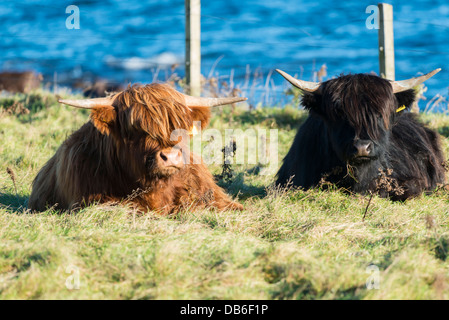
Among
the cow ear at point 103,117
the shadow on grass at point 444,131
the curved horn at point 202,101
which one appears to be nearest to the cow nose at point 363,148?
the curved horn at point 202,101

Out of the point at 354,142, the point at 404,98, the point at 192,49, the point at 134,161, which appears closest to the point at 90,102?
the point at 134,161

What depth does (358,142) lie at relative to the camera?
201 inches

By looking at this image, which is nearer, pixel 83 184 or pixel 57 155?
pixel 83 184

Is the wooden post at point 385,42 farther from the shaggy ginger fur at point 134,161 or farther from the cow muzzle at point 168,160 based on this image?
the cow muzzle at point 168,160

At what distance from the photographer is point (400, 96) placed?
5.77m

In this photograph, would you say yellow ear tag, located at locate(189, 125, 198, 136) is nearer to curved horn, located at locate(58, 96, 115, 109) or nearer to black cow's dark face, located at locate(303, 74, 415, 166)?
curved horn, located at locate(58, 96, 115, 109)

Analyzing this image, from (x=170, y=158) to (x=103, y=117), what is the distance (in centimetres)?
64

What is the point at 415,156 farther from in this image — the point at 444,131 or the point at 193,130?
the point at 193,130

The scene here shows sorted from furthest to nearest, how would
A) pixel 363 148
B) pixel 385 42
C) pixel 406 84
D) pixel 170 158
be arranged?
pixel 385 42
pixel 406 84
pixel 363 148
pixel 170 158

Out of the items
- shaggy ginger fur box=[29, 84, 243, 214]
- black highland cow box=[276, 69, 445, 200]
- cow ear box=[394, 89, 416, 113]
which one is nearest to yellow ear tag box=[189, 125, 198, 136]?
shaggy ginger fur box=[29, 84, 243, 214]

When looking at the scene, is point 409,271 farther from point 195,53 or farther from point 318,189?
point 195,53

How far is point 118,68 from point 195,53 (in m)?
12.6

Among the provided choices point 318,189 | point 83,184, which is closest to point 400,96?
point 318,189

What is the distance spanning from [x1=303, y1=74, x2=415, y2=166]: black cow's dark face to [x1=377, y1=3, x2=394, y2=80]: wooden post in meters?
3.51
